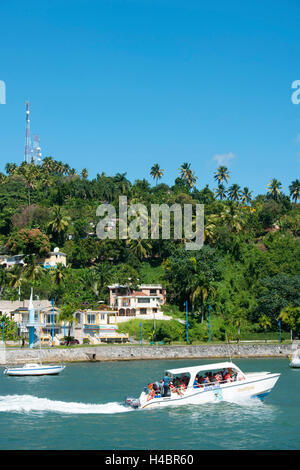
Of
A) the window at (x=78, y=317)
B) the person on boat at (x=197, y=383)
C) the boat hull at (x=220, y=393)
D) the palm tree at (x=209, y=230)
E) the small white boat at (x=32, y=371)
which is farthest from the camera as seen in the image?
the palm tree at (x=209, y=230)

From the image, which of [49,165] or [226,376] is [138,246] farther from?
[226,376]

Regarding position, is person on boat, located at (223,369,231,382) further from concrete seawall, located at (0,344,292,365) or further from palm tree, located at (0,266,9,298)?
palm tree, located at (0,266,9,298)

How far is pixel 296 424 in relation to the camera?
34031 mm

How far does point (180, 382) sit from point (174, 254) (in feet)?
244

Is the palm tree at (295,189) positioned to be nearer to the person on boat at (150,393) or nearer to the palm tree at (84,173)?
the palm tree at (84,173)

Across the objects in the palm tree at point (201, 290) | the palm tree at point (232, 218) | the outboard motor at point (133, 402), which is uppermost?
the palm tree at point (232, 218)

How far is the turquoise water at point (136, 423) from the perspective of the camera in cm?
2912

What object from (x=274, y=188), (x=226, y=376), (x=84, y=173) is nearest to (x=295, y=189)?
(x=274, y=188)

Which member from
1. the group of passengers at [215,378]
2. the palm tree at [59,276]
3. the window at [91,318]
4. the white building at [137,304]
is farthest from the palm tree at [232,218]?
the group of passengers at [215,378]

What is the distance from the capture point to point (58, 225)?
408 ft

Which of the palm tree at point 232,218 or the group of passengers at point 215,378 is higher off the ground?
the palm tree at point 232,218

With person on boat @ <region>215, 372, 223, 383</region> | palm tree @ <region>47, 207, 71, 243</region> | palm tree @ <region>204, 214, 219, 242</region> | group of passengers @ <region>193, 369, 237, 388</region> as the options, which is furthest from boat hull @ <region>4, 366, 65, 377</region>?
palm tree @ <region>47, 207, 71, 243</region>
